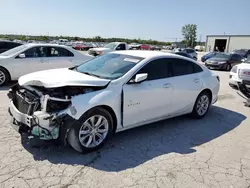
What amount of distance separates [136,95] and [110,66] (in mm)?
809

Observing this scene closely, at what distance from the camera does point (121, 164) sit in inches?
135

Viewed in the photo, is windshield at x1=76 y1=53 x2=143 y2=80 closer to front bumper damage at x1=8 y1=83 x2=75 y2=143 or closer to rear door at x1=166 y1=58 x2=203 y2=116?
rear door at x1=166 y1=58 x2=203 y2=116

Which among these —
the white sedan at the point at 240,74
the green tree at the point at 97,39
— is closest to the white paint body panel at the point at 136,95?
the white sedan at the point at 240,74

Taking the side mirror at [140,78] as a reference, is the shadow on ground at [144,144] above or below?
below

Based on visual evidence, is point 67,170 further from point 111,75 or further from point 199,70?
point 199,70

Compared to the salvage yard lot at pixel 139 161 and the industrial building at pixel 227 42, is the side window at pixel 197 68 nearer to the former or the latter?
the salvage yard lot at pixel 139 161

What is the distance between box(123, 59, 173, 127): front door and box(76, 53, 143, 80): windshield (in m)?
0.26

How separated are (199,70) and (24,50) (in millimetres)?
5769

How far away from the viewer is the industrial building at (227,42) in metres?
49.5

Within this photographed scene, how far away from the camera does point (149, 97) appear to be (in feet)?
14.0

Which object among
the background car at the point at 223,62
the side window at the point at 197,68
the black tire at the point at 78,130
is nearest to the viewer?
the black tire at the point at 78,130

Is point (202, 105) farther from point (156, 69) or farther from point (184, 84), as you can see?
point (156, 69)

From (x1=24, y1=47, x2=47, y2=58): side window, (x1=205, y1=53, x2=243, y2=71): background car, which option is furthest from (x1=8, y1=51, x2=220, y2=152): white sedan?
(x1=205, y1=53, x2=243, y2=71): background car

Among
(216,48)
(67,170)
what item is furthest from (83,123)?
(216,48)
